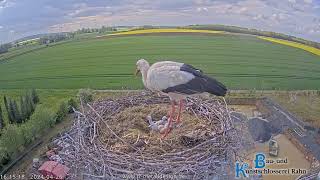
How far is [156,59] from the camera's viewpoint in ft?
34.6

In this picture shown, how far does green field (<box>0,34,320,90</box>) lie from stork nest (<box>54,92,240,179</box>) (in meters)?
3.87

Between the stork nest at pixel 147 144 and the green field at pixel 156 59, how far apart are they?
12.7ft

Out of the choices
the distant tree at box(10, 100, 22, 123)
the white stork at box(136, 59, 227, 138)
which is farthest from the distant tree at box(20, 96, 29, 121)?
the white stork at box(136, 59, 227, 138)

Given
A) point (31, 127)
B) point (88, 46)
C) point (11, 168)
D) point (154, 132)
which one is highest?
point (88, 46)

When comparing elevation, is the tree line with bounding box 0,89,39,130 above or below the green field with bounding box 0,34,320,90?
below

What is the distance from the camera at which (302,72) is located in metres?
10.6

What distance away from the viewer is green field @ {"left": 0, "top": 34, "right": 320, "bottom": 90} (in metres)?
10.5

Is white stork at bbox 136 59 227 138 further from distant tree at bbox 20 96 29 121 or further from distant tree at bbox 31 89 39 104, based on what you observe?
distant tree at bbox 31 89 39 104

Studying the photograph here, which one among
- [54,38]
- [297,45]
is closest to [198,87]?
[297,45]

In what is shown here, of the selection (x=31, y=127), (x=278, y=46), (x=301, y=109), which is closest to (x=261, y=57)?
(x=278, y=46)

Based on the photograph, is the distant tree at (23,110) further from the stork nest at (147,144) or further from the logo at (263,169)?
the logo at (263,169)

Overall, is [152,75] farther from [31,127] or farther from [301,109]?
[301,109]

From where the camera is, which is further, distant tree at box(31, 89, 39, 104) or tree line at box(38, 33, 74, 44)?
tree line at box(38, 33, 74, 44)

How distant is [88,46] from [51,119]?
12.1ft
